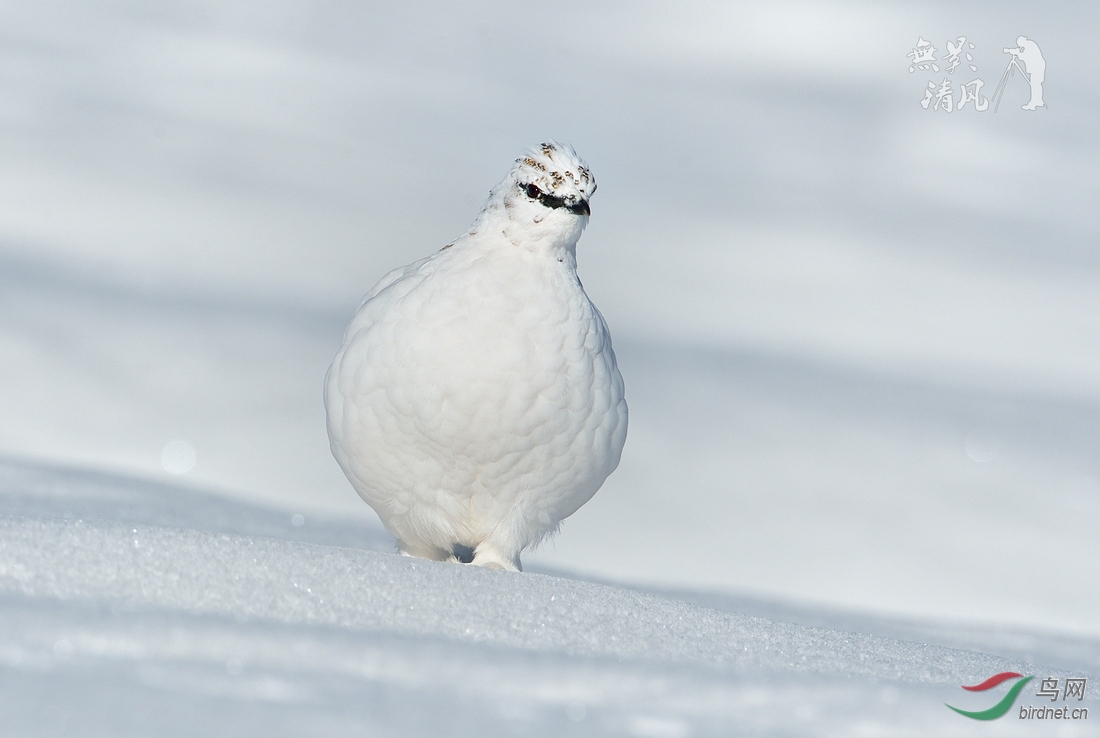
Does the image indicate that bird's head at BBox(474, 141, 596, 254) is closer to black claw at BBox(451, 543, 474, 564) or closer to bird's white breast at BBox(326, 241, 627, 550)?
bird's white breast at BBox(326, 241, 627, 550)

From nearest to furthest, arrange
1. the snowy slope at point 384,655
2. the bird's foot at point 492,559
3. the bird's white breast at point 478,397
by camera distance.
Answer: the snowy slope at point 384,655, the bird's white breast at point 478,397, the bird's foot at point 492,559

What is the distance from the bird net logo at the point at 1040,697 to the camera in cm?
333

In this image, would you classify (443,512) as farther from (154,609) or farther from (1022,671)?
(1022,671)

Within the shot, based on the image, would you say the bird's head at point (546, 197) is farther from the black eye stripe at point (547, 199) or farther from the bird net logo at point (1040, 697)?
the bird net logo at point (1040, 697)

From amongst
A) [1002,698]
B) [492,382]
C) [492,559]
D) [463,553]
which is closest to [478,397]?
[492,382]

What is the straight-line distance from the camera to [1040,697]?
11.5 ft

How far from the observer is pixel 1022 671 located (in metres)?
3.86

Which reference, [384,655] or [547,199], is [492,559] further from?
[384,655]

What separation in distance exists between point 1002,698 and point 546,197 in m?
2.16

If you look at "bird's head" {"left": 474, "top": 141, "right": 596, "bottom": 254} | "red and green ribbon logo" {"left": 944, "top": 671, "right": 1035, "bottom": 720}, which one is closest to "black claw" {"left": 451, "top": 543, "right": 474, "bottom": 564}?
"bird's head" {"left": 474, "top": 141, "right": 596, "bottom": 254}

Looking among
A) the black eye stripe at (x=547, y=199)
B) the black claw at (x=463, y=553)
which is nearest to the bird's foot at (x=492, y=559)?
the black claw at (x=463, y=553)

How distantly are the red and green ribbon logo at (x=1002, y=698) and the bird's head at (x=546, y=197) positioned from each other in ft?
6.52

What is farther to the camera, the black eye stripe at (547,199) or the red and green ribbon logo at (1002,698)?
the black eye stripe at (547,199)

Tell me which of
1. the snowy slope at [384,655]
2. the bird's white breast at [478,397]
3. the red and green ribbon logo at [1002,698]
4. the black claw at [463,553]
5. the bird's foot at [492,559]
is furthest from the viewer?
the black claw at [463,553]
